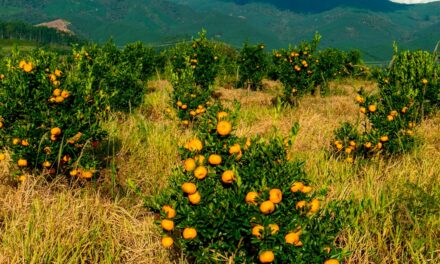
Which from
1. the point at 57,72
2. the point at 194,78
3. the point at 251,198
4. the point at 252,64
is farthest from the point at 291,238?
the point at 252,64

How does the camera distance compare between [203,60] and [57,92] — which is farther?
[203,60]

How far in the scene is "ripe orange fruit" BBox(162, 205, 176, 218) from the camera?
2.37 meters

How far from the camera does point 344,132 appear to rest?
220 inches

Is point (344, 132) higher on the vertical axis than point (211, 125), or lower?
lower

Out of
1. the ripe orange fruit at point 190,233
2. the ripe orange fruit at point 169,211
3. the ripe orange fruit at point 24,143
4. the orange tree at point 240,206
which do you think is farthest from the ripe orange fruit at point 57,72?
the ripe orange fruit at point 190,233

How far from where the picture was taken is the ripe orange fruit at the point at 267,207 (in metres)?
2.21

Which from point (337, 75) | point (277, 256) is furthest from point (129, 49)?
point (277, 256)

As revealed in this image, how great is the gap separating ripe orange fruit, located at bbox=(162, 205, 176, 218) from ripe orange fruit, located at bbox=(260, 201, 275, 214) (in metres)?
0.62

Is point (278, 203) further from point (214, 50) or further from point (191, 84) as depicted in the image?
point (214, 50)

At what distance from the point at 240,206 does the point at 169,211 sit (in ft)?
1.64

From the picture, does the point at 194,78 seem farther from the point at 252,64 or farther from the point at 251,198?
the point at 252,64

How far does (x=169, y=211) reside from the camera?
2.37 meters

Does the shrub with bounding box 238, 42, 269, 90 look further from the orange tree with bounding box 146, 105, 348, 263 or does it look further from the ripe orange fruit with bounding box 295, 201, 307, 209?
the ripe orange fruit with bounding box 295, 201, 307, 209

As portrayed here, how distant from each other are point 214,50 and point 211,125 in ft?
36.6
